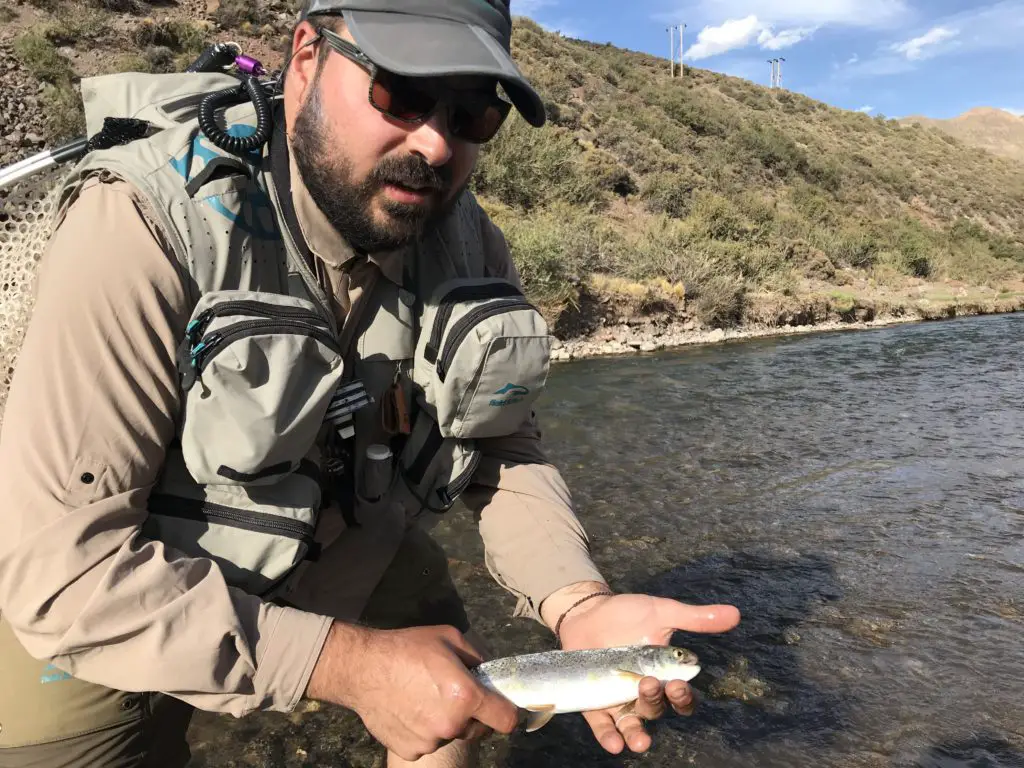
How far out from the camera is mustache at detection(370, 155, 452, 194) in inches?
69.3

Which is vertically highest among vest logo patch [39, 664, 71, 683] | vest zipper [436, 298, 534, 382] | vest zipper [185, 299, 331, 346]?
vest zipper [185, 299, 331, 346]

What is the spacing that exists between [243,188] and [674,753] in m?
2.59

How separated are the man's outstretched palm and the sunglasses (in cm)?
129

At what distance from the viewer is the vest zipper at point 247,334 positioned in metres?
1.54

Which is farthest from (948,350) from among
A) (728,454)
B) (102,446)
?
(102,446)

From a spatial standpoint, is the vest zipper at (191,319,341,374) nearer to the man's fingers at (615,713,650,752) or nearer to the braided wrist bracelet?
the braided wrist bracelet

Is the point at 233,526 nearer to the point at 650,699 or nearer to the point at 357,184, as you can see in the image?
the point at 357,184

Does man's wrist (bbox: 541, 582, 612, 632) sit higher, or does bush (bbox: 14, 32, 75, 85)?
bush (bbox: 14, 32, 75, 85)

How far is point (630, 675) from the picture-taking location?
1.72 m

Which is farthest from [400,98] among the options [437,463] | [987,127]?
[987,127]

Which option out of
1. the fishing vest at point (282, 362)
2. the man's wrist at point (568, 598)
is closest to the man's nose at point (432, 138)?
the fishing vest at point (282, 362)

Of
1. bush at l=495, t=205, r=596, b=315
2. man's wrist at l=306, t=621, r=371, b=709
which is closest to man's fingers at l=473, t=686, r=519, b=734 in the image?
man's wrist at l=306, t=621, r=371, b=709

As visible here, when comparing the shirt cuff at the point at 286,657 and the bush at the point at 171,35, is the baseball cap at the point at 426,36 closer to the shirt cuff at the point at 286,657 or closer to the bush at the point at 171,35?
the shirt cuff at the point at 286,657

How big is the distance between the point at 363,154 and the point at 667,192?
23.5m
